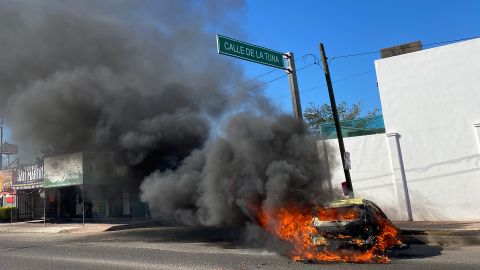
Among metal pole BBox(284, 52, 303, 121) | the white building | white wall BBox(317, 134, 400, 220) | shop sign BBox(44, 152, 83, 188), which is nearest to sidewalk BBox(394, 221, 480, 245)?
the white building

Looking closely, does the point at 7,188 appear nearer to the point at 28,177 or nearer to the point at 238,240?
the point at 28,177

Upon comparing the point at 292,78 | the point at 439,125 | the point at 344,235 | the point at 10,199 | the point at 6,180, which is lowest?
the point at 344,235

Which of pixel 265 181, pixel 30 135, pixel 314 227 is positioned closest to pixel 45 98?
pixel 30 135

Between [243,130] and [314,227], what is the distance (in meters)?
3.38

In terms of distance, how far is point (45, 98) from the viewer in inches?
680

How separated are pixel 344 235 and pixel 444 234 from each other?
4542 mm

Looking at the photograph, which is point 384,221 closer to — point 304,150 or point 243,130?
point 304,150

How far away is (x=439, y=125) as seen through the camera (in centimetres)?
1374

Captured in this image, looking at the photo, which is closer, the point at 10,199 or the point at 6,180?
the point at 10,199

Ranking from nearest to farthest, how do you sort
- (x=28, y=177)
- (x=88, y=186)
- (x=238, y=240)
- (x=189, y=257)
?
1. (x=189, y=257)
2. (x=238, y=240)
3. (x=88, y=186)
4. (x=28, y=177)

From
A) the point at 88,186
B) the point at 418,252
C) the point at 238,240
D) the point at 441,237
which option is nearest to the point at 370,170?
the point at 441,237

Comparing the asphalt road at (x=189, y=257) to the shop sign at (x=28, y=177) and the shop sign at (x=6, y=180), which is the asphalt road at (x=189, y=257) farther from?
the shop sign at (x=6, y=180)

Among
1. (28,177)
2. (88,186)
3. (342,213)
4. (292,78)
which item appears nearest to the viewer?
(342,213)

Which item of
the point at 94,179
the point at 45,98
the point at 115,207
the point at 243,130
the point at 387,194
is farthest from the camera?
the point at 115,207
